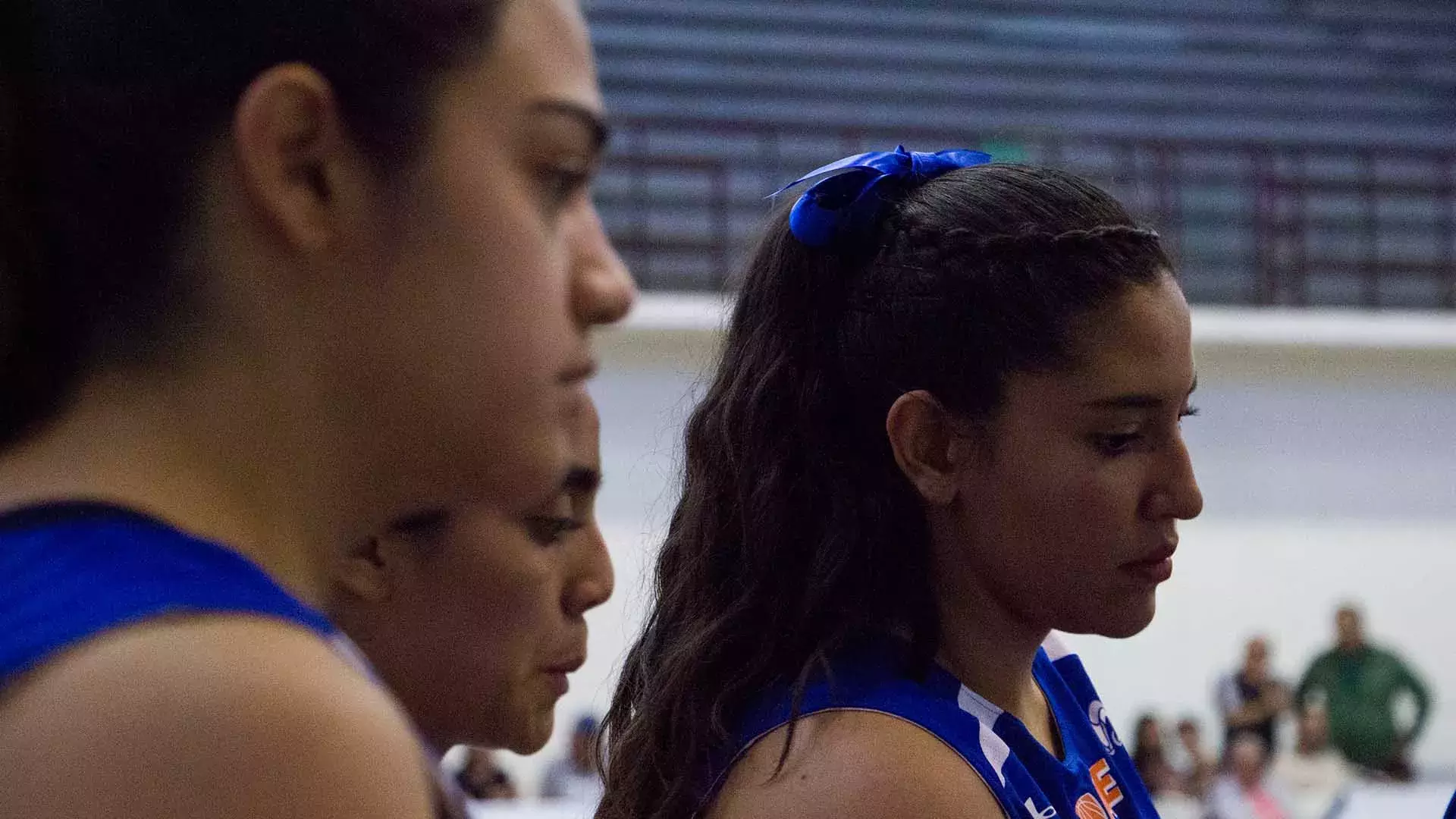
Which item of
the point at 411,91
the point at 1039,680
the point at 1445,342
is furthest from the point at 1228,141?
the point at 411,91

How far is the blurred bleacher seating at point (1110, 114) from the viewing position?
819cm

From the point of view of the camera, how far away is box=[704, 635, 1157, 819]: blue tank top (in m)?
1.13

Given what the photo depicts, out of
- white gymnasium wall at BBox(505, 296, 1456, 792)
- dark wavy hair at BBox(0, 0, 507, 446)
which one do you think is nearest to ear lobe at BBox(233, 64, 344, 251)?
dark wavy hair at BBox(0, 0, 507, 446)

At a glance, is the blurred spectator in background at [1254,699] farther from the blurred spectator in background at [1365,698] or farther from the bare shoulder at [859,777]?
the bare shoulder at [859,777]

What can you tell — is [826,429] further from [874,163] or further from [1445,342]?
[1445,342]

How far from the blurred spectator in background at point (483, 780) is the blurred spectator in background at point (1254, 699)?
2.82m

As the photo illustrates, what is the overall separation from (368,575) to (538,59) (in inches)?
10.0

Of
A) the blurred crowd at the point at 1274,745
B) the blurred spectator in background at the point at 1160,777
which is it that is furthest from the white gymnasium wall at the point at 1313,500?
the blurred spectator in background at the point at 1160,777

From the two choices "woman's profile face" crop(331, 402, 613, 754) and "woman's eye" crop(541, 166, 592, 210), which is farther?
"woman's profile face" crop(331, 402, 613, 754)

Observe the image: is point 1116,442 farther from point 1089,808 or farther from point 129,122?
point 129,122

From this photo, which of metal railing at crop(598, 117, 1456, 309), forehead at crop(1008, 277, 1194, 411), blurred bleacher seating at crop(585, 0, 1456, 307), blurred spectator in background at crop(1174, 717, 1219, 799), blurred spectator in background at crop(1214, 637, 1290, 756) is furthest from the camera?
blurred bleacher seating at crop(585, 0, 1456, 307)

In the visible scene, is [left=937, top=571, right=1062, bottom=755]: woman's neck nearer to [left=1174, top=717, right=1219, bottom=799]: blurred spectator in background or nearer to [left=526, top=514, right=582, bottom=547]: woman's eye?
[left=526, top=514, right=582, bottom=547]: woman's eye

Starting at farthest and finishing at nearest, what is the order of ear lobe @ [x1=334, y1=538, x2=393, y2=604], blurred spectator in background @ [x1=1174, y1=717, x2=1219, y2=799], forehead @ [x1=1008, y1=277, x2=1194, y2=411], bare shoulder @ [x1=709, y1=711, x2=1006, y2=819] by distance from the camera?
blurred spectator in background @ [x1=1174, y1=717, x2=1219, y2=799] → forehead @ [x1=1008, y1=277, x2=1194, y2=411] → bare shoulder @ [x1=709, y1=711, x2=1006, y2=819] → ear lobe @ [x1=334, y1=538, x2=393, y2=604]

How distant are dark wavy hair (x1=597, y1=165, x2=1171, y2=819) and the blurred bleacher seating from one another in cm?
654
